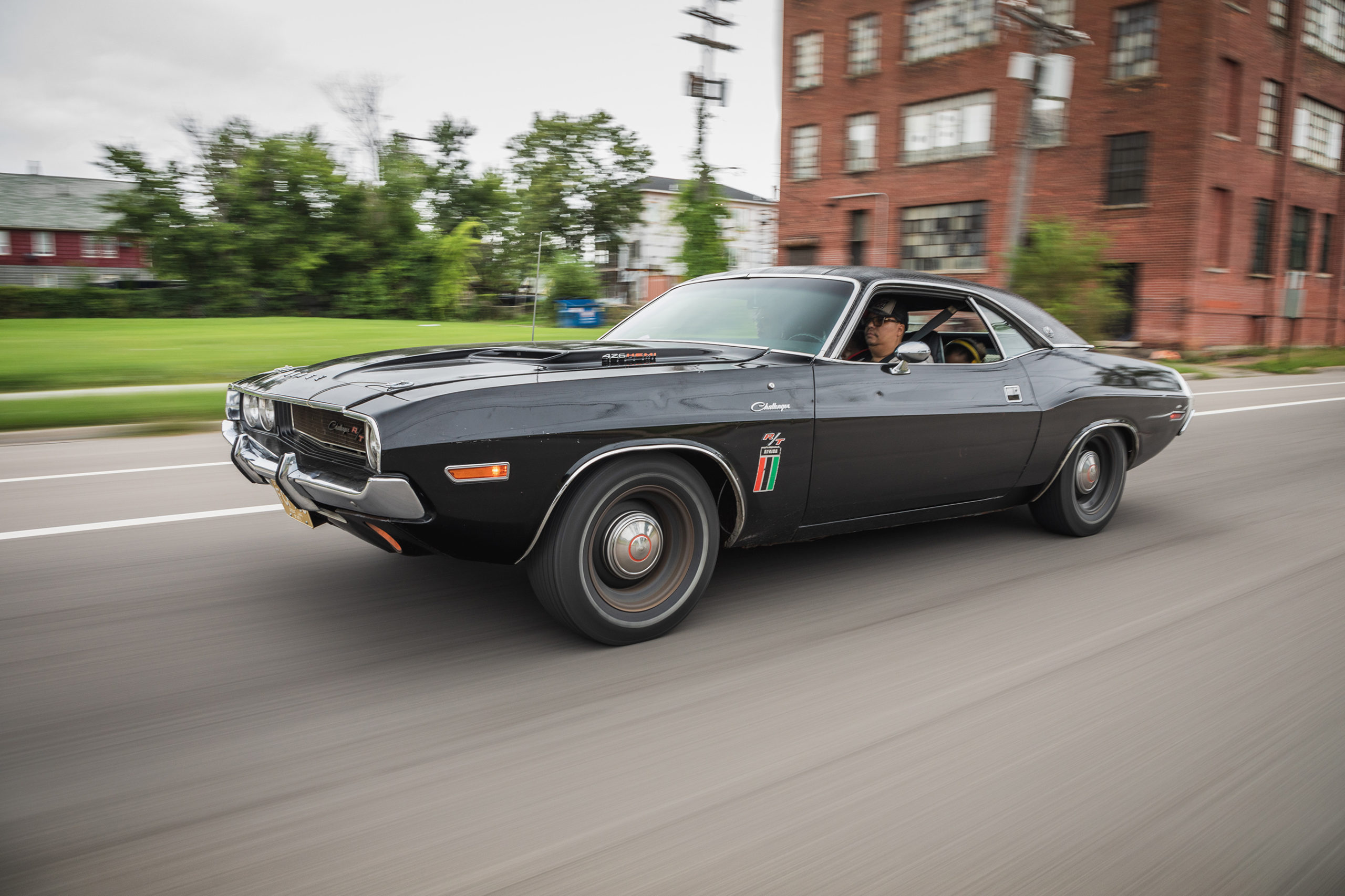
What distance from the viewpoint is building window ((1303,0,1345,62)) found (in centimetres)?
2680

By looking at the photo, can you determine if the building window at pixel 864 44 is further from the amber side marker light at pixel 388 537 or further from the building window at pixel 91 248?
the building window at pixel 91 248

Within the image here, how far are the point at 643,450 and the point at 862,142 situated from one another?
29877mm

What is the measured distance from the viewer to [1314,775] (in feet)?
8.92

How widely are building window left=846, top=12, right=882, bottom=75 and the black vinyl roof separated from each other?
90.7 feet

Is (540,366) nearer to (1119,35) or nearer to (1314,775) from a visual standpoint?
(1314,775)

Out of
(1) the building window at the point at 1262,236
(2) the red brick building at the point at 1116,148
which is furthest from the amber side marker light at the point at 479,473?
(1) the building window at the point at 1262,236

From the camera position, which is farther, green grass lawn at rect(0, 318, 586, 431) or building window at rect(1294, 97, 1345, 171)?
building window at rect(1294, 97, 1345, 171)

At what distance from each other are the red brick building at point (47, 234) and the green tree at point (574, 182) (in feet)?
84.5

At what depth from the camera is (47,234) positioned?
62.4 meters

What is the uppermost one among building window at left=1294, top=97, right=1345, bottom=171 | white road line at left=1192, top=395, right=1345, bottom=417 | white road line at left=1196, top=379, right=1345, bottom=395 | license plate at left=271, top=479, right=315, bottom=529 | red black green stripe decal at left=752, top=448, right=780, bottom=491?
building window at left=1294, top=97, right=1345, bottom=171

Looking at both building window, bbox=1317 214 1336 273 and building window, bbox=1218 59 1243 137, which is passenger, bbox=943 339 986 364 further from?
building window, bbox=1317 214 1336 273

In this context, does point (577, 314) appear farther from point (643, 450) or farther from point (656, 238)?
point (656, 238)

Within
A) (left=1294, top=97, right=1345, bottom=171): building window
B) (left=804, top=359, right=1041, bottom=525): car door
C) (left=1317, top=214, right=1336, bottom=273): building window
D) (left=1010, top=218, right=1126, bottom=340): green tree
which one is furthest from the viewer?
(left=1317, top=214, right=1336, bottom=273): building window

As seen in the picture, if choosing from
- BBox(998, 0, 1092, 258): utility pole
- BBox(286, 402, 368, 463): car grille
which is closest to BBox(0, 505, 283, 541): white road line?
BBox(286, 402, 368, 463): car grille
